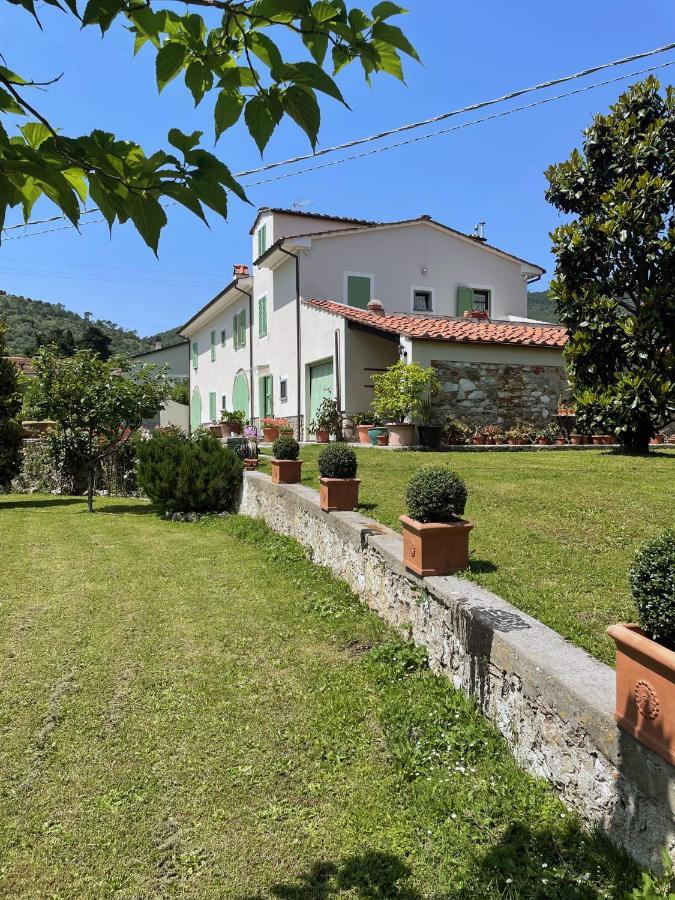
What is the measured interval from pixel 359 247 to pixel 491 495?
493 inches

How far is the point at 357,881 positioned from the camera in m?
2.16

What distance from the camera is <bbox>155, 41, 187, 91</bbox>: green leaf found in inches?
53.9

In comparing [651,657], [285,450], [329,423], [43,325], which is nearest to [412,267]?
[329,423]

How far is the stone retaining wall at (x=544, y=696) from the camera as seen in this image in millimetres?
1925

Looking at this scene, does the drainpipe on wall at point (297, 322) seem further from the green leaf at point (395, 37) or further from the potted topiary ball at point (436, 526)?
the green leaf at point (395, 37)

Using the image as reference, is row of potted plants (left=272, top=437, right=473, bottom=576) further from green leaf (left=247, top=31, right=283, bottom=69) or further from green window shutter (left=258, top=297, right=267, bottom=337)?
green window shutter (left=258, top=297, right=267, bottom=337)

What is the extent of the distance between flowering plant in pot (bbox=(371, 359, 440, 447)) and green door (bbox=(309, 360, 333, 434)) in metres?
3.31

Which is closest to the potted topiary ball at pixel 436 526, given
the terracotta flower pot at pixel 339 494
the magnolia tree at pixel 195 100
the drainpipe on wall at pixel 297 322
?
the terracotta flower pot at pixel 339 494

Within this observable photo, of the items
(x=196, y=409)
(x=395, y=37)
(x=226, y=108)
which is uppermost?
(x=196, y=409)

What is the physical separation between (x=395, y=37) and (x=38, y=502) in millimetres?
13431

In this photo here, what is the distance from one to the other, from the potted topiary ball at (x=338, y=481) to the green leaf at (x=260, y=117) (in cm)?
471

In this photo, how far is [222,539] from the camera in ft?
26.1

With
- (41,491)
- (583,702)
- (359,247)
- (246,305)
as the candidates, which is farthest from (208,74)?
(246,305)

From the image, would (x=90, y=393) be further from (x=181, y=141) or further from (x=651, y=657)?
(x=651, y=657)
